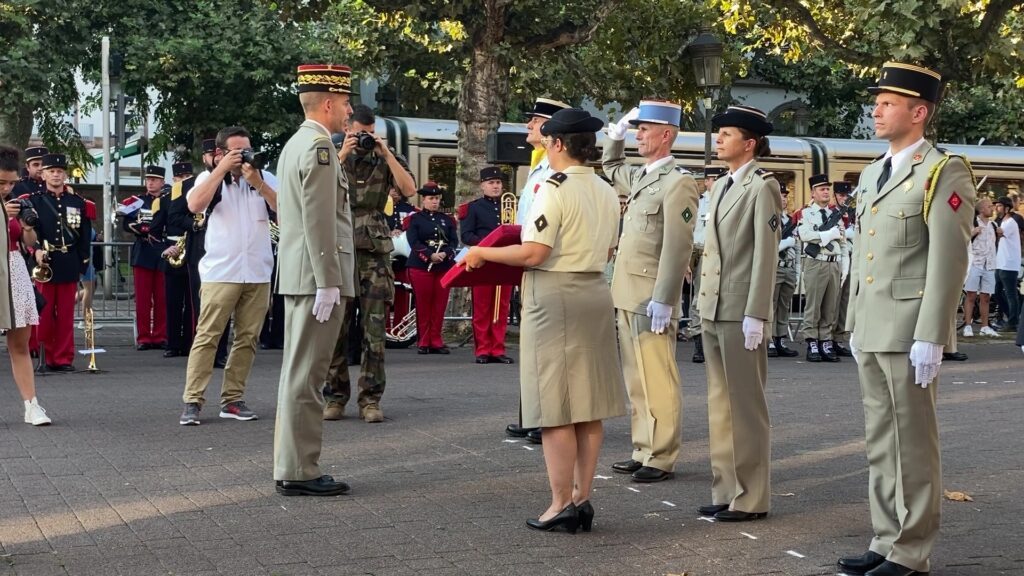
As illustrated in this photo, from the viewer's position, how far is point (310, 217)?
7328 millimetres

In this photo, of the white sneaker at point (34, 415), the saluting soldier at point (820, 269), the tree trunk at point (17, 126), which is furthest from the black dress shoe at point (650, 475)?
the tree trunk at point (17, 126)

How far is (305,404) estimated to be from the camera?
734 cm

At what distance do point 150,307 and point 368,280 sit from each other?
23.0ft

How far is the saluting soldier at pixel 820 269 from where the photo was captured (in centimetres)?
1634

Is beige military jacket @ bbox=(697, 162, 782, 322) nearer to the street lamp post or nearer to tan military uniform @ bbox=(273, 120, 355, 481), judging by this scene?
tan military uniform @ bbox=(273, 120, 355, 481)

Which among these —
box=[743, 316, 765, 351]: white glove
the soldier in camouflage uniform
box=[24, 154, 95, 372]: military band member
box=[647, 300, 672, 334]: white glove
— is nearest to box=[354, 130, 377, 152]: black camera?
the soldier in camouflage uniform

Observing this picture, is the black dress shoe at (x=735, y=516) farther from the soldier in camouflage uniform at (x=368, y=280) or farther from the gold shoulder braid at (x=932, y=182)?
the soldier in camouflage uniform at (x=368, y=280)

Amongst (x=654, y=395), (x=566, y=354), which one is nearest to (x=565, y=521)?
(x=566, y=354)

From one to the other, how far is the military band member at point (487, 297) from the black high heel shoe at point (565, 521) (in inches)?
331

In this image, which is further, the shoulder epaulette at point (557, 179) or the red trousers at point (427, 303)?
the red trousers at point (427, 303)

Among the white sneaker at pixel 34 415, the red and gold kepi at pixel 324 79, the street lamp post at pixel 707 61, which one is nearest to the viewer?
the red and gold kepi at pixel 324 79

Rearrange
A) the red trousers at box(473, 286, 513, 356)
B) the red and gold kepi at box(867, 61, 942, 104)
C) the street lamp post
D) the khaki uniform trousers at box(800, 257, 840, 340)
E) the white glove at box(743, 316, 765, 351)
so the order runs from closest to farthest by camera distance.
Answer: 1. the red and gold kepi at box(867, 61, 942, 104)
2. the white glove at box(743, 316, 765, 351)
3. the red trousers at box(473, 286, 513, 356)
4. the khaki uniform trousers at box(800, 257, 840, 340)
5. the street lamp post

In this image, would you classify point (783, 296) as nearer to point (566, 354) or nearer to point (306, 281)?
point (306, 281)

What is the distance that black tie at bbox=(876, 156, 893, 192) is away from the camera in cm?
585
